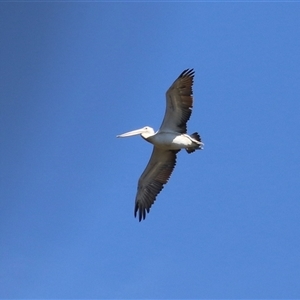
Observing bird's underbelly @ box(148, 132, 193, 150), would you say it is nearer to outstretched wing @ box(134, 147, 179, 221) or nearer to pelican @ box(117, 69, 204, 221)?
pelican @ box(117, 69, 204, 221)

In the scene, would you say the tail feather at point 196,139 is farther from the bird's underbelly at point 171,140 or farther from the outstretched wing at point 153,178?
the outstretched wing at point 153,178

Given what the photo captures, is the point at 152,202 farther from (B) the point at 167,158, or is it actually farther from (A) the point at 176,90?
(A) the point at 176,90

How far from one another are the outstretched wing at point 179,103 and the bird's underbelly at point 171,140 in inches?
6.5

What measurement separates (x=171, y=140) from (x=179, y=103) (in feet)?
3.01

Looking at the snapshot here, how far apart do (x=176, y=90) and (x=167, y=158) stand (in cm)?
225

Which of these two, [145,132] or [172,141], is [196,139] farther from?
[145,132]

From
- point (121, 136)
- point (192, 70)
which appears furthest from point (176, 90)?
point (121, 136)

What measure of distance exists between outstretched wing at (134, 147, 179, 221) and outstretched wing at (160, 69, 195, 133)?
42.0 inches

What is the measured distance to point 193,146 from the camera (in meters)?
27.8

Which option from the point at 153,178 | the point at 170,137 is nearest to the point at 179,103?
the point at 170,137

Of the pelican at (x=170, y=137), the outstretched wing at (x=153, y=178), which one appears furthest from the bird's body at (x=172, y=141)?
the outstretched wing at (x=153, y=178)

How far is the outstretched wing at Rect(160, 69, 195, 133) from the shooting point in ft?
90.3

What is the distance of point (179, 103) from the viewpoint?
27750mm

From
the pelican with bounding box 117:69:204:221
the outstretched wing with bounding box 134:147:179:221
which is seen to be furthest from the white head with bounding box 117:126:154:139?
the outstretched wing with bounding box 134:147:179:221
